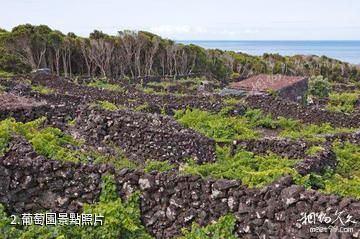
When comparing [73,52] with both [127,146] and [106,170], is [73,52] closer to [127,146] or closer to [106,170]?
[127,146]

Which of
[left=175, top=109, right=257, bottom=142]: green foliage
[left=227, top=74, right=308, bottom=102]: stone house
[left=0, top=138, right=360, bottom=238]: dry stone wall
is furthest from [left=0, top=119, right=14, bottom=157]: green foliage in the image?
[left=227, top=74, right=308, bottom=102]: stone house

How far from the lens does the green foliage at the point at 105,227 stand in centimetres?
826

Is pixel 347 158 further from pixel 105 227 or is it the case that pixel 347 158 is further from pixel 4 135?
pixel 4 135

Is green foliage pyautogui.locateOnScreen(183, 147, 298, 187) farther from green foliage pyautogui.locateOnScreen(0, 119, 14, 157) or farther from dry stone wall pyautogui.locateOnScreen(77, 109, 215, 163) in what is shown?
green foliage pyautogui.locateOnScreen(0, 119, 14, 157)

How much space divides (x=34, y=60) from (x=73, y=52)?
4793mm

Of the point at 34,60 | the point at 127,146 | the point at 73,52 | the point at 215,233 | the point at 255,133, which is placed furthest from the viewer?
the point at 73,52

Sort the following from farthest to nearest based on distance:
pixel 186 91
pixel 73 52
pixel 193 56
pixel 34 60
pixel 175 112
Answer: pixel 193 56 → pixel 73 52 → pixel 34 60 → pixel 186 91 → pixel 175 112

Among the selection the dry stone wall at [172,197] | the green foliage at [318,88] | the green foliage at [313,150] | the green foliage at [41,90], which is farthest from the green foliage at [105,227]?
the green foliage at [318,88]

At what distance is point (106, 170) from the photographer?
30.0 feet

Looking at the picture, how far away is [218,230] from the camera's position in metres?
8.09

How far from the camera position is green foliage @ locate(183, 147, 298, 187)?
878 centimetres

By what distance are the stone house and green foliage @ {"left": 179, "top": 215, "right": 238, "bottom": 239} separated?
1021 inches

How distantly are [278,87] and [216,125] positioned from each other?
18.8m

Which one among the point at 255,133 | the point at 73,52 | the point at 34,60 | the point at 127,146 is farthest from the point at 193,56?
the point at 127,146
